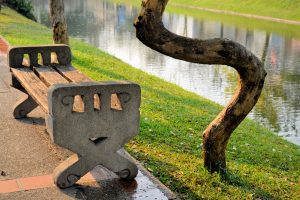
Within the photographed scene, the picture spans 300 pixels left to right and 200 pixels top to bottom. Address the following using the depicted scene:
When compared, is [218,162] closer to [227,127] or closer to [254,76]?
[227,127]

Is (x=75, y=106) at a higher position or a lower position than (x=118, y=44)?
higher

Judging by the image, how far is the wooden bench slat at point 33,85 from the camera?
473cm

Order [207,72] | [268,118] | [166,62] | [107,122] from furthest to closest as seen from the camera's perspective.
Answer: [166,62] < [207,72] < [268,118] < [107,122]

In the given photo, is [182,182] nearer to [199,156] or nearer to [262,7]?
[199,156]

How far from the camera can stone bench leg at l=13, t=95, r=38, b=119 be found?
6.35 m

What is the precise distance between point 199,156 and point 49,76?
204 cm

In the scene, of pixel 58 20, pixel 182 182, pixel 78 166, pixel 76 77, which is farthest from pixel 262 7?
pixel 78 166

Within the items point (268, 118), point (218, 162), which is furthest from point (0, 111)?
point (268, 118)

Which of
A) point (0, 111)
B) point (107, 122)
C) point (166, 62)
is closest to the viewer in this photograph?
point (107, 122)

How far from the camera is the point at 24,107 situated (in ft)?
21.0

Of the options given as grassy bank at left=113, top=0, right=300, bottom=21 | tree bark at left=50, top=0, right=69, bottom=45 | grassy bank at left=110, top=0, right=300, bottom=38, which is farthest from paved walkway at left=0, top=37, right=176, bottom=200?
grassy bank at left=113, top=0, right=300, bottom=21

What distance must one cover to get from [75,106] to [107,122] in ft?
1.06

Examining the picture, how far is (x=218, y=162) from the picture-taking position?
5332 mm

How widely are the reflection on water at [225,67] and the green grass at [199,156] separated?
8.59 feet
